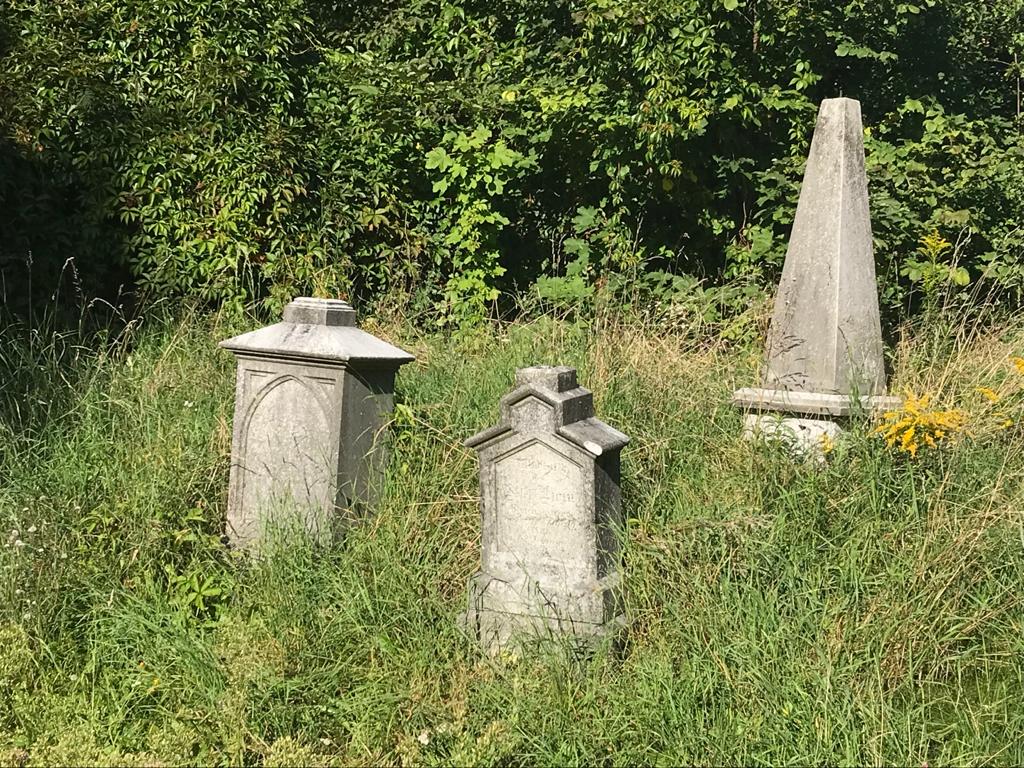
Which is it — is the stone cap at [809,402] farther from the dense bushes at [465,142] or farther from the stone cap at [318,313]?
the dense bushes at [465,142]

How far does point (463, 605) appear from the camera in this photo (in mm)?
3770

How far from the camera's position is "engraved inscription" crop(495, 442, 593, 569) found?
3.56 m

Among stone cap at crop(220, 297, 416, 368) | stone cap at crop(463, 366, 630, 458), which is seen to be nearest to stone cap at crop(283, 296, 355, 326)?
stone cap at crop(220, 297, 416, 368)

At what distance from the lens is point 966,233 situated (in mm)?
6910

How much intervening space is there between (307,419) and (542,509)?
1.17 meters

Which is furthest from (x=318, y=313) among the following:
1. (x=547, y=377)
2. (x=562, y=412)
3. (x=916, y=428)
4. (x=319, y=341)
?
(x=916, y=428)

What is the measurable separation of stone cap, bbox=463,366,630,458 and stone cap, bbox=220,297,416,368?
0.72 metres

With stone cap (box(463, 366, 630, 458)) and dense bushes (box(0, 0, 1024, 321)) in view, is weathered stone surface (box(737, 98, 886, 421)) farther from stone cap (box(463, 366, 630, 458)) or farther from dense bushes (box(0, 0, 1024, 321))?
dense bushes (box(0, 0, 1024, 321))

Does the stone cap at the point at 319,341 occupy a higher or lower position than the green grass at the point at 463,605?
higher

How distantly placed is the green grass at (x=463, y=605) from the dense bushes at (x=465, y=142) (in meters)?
2.09

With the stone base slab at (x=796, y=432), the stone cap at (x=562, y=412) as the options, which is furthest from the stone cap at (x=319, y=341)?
the stone base slab at (x=796, y=432)

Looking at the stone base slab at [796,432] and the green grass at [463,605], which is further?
the stone base slab at [796,432]

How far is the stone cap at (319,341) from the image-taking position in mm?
4125

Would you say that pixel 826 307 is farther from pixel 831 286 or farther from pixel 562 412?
pixel 562 412
